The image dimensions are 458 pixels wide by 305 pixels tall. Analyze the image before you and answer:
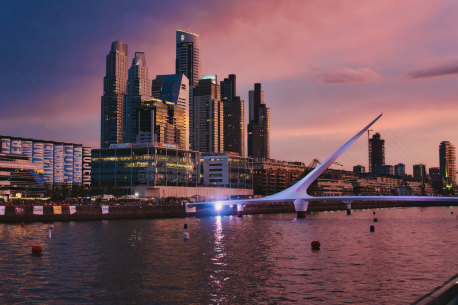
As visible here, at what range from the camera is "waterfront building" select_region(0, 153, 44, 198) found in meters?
134

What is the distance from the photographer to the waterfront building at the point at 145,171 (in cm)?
16725

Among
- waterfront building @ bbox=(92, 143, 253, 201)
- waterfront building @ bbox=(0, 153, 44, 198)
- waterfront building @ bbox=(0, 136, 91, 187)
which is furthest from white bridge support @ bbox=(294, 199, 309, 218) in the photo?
waterfront building @ bbox=(0, 136, 91, 187)

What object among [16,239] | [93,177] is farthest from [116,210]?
[93,177]

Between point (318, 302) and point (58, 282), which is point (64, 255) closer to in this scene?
point (58, 282)

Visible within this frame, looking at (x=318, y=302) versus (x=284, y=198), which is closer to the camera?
(x=318, y=302)

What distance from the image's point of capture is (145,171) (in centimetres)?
16838

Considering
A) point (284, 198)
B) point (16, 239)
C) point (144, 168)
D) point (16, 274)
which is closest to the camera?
point (16, 274)

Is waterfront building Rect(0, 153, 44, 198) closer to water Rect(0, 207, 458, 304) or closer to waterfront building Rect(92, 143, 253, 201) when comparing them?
waterfront building Rect(92, 143, 253, 201)

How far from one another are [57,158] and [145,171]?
30.9 m

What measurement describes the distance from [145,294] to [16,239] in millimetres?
28845

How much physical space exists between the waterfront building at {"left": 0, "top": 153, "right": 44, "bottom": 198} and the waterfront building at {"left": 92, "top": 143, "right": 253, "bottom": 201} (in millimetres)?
21257

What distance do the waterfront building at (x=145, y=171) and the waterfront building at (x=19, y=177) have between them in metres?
21.3

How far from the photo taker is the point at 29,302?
19922 mm

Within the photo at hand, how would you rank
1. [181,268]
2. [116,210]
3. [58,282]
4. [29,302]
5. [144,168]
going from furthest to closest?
[144,168]
[116,210]
[181,268]
[58,282]
[29,302]
